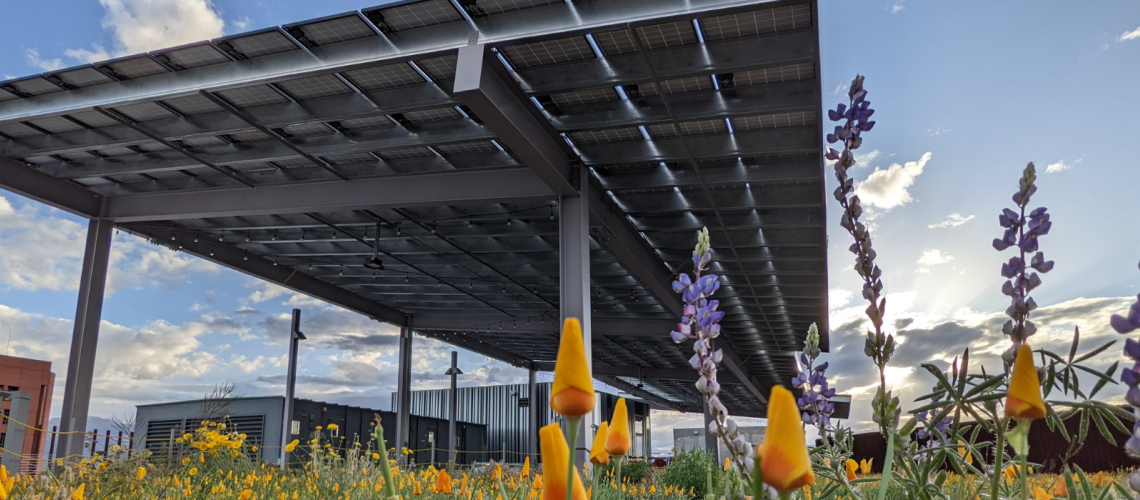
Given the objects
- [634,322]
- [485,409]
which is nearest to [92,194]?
[634,322]

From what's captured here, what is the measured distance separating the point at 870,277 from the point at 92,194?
50.1 feet

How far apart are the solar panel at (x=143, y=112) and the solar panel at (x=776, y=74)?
8.10m

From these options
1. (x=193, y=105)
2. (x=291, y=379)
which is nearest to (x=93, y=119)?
(x=193, y=105)

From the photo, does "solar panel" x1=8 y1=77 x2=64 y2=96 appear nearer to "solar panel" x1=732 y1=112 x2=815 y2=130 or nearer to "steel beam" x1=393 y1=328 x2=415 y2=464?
"solar panel" x1=732 y1=112 x2=815 y2=130

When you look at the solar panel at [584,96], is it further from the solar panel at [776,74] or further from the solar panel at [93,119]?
the solar panel at [93,119]

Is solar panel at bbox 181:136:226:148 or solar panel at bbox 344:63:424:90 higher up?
solar panel at bbox 181:136:226:148

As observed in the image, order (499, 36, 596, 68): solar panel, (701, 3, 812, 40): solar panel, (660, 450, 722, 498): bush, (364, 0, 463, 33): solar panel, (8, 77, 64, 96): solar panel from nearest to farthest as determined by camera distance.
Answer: (660, 450, 722, 498): bush → (701, 3, 812, 40): solar panel → (364, 0, 463, 33): solar panel → (499, 36, 596, 68): solar panel → (8, 77, 64, 96): solar panel

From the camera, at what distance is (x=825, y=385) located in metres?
1.45

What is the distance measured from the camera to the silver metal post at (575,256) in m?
10.1

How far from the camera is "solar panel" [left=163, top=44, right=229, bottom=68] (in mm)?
8439

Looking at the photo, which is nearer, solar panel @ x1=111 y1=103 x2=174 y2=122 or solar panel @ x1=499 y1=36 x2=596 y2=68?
solar panel @ x1=499 y1=36 x2=596 y2=68

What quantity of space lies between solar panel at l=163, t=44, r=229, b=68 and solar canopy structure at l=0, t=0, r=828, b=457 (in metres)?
0.03

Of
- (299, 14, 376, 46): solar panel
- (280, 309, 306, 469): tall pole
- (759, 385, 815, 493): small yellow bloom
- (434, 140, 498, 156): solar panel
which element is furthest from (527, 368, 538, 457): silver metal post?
(759, 385, 815, 493): small yellow bloom

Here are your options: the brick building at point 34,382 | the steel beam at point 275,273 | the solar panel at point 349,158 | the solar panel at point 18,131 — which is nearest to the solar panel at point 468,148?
the solar panel at point 349,158
